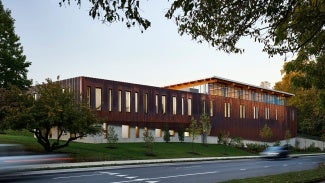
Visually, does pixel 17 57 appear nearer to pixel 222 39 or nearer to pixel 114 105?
pixel 114 105

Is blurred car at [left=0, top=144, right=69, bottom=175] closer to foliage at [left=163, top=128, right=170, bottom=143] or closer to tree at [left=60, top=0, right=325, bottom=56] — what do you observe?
tree at [left=60, top=0, right=325, bottom=56]

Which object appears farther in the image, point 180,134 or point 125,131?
point 180,134

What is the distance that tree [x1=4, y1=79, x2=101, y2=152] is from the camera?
2844 cm

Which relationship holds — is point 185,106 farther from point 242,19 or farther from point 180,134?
point 242,19

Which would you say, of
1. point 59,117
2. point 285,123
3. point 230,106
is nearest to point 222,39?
point 59,117

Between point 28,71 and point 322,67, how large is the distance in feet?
130

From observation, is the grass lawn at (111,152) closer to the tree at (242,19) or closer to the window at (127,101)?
the window at (127,101)

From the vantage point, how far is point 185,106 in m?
53.8

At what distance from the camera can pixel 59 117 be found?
2869 centimetres

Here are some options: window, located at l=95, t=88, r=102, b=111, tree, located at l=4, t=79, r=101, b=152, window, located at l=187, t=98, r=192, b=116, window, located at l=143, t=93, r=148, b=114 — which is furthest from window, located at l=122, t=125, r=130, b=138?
tree, located at l=4, t=79, r=101, b=152

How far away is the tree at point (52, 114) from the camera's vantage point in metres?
28.4

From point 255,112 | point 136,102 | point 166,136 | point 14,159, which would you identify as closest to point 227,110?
point 255,112

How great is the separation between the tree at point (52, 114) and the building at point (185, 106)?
262 centimetres

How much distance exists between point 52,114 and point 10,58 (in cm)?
1996
